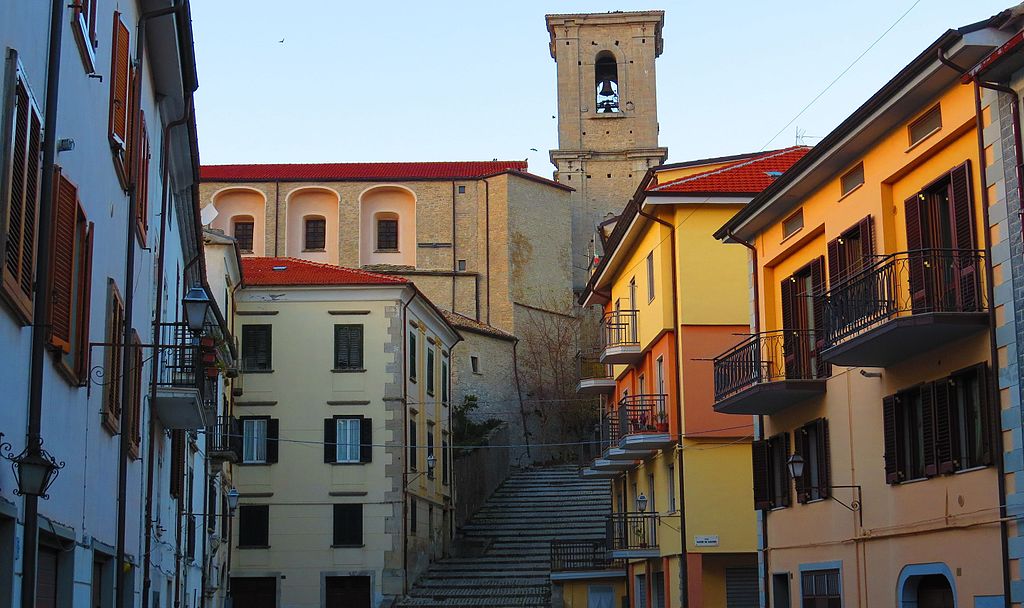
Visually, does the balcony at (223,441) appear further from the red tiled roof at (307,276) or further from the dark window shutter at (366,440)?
the red tiled roof at (307,276)

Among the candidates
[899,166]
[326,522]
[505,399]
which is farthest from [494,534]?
Result: [899,166]

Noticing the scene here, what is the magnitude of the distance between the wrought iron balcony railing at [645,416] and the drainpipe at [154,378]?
13.0m

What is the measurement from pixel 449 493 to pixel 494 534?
248cm

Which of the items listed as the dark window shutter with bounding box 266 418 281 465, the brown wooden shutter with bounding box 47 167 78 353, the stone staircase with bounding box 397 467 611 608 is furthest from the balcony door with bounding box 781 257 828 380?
the dark window shutter with bounding box 266 418 281 465

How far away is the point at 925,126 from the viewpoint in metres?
16.4

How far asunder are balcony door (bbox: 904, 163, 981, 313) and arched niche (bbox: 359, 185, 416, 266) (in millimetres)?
52005

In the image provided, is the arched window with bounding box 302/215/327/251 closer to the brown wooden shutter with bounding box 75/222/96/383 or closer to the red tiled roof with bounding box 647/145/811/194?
the red tiled roof with bounding box 647/145/811/194

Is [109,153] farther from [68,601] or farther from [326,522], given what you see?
[326,522]

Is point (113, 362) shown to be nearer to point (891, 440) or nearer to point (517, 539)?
point (891, 440)

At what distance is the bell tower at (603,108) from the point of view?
73375 mm

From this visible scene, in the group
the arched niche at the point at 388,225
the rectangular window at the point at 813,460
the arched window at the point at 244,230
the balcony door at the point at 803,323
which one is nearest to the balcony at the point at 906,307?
the rectangular window at the point at 813,460

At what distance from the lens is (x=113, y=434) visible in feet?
46.2

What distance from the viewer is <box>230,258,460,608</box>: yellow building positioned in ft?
136

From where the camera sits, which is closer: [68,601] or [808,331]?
[68,601]
